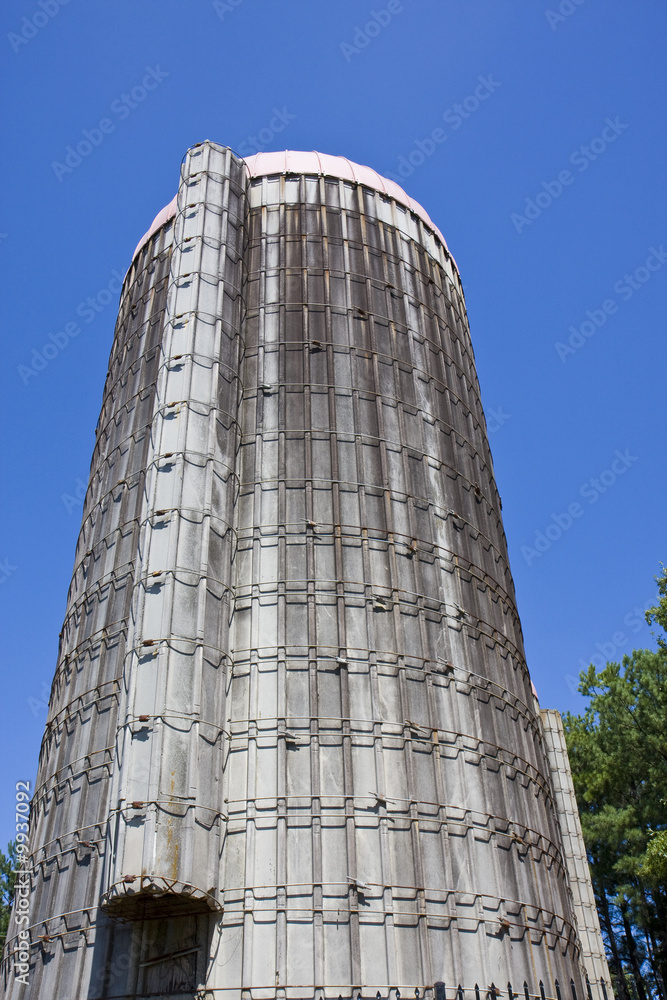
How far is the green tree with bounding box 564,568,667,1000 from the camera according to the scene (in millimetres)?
36750

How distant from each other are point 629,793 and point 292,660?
98.8ft

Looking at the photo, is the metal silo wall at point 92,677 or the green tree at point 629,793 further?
the green tree at point 629,793

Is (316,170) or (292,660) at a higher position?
(316,170)

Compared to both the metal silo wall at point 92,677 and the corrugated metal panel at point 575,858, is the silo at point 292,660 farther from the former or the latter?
the corrugated metal panel at point 575,858

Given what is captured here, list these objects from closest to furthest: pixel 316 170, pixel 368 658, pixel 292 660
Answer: pixel 292 660 → pixel 368 658 → pixel 316 170

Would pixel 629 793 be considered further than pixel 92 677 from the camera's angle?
Yes

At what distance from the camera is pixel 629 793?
4403 cm

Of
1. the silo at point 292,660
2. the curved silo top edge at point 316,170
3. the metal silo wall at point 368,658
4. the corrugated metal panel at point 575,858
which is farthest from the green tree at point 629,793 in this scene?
the curved silo top edge at point 316,170

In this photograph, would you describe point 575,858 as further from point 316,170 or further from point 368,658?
point 316,170

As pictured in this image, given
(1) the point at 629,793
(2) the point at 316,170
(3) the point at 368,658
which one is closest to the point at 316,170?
(2) the point at 316,170

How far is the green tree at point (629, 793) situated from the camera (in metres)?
36.8

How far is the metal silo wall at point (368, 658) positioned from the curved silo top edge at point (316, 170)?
84cm

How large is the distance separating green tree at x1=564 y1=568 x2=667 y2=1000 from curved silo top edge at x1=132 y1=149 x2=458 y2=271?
19.9 meters

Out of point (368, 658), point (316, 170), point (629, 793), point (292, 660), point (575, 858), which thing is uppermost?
point (316, 170)
